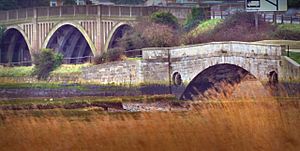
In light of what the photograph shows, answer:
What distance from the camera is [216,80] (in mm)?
9734

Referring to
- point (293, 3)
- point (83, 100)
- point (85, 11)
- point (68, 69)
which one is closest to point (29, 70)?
point (68, 69)

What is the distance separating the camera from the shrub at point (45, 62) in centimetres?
994

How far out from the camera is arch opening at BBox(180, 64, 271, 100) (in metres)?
9.48

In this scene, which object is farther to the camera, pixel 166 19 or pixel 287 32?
pixel 166 19

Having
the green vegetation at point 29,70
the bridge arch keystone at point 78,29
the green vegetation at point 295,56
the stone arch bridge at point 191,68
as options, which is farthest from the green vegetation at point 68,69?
the green vegetation at point 295,56

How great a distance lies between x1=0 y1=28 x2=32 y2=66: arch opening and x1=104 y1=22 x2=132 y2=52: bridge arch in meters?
1.11

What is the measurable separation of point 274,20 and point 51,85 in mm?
3082

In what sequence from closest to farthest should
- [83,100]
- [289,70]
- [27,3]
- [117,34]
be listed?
[289,70] < [83,100] < [117,34] < [27,3]

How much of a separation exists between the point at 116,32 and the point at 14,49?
1435 millimetres

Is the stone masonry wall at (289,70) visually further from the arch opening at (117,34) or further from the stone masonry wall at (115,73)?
the arch opening at (117,34)

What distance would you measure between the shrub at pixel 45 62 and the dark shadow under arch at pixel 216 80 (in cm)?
176

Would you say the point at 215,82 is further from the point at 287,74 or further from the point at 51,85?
the point at 51,85

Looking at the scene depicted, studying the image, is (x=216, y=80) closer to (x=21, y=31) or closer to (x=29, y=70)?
(x=29, y=70)

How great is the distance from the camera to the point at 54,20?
1025cm
